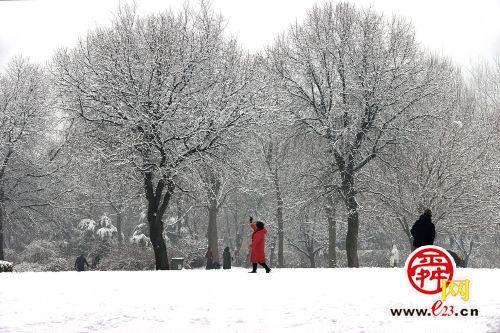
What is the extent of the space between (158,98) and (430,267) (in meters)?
13.7

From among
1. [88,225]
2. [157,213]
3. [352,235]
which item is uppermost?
[88,225]

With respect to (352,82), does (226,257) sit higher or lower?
lower

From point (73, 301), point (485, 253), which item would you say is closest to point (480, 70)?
point (485, 253)

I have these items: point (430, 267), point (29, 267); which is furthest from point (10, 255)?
point (430, 267)

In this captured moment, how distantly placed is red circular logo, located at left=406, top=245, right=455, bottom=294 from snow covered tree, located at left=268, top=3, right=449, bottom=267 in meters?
13.7

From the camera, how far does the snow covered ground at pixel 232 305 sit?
11.4 meters

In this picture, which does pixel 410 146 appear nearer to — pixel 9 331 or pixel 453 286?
pixel 453 286

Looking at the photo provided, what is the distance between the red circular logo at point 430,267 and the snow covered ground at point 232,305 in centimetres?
28

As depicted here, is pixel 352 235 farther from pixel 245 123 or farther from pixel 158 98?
pixel 158 98

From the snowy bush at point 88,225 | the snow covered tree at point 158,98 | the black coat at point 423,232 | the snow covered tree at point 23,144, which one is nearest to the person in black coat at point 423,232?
the black coat at point 423,232

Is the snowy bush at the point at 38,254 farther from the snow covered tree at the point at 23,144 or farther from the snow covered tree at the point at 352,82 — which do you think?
the snow covered tree at the point at 352,82

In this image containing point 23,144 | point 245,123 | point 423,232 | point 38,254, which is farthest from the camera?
point 38,254

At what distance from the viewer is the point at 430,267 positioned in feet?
41.2

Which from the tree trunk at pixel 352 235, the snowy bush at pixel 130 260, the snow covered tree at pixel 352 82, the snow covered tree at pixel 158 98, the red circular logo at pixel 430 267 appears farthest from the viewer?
the snowy bush at pixel 130 260
